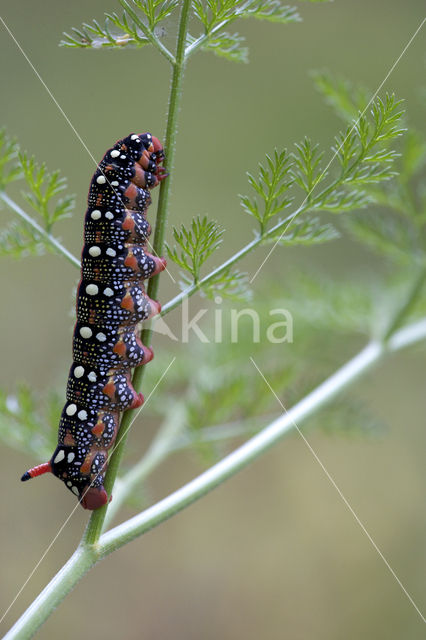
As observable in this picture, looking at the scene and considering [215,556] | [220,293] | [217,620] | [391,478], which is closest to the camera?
[220,293]

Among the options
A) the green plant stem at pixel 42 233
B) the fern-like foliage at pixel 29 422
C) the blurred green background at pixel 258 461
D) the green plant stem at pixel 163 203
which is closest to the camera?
the green plant stem at pixel 163 203

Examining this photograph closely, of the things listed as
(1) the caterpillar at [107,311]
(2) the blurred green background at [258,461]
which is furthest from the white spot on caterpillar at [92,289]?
(2) the blurred green background at [258,461]

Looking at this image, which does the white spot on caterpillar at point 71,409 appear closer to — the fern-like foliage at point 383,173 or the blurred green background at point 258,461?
the fern-like foliage at point 383,173

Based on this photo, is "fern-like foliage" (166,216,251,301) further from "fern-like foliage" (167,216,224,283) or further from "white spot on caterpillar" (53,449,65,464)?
"white spot on caterpillar" (53,449,65,464)

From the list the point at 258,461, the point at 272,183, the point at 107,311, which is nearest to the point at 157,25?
the point at 272,183

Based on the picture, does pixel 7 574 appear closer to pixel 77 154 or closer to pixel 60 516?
pixel 60 516

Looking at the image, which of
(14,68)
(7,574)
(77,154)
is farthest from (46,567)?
(14,68)

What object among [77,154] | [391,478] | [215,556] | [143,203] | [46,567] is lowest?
[391,478]

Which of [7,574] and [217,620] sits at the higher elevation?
[7,574]
